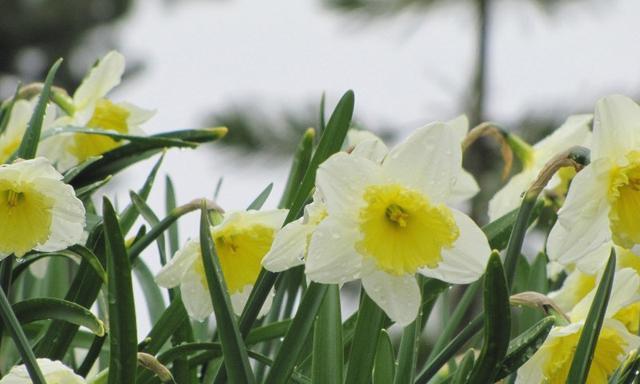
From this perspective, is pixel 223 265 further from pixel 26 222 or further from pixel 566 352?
pixel 566 352

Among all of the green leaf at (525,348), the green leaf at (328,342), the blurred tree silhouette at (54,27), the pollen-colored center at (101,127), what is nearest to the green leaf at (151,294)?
the pollen-colored center at (101,127)

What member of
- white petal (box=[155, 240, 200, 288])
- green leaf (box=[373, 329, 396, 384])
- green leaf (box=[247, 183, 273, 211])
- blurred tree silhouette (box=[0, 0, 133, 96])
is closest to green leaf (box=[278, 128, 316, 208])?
green leaf (box=[247, 183, 273, 211])

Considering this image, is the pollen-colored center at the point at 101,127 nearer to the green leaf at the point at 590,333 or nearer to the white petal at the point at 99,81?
the white petal at the point at 99,81

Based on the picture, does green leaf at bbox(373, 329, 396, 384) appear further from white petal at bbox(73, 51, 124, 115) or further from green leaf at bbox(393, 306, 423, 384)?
white petal at bbox(73, 51, 124, 115)

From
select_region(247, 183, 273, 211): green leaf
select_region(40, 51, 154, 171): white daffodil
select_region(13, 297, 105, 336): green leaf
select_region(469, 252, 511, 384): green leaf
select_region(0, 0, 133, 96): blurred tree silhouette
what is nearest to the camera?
select_region(469, 252, 511, 384): green leaf

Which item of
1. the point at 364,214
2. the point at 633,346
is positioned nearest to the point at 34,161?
the point at 364,214

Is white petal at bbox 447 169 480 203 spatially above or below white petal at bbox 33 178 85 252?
below

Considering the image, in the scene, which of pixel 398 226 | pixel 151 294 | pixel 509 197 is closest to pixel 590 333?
pixel 398 226
